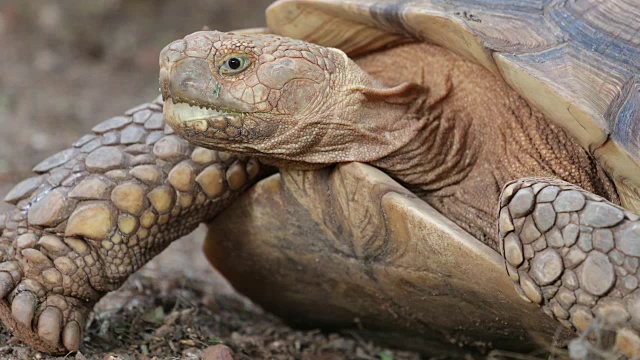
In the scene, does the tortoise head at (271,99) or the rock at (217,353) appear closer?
the tortoise head at (271,99)

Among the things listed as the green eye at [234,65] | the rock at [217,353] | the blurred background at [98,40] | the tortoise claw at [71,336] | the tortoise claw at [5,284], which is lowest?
the blurred background at [98,40]

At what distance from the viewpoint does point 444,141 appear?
3.09m

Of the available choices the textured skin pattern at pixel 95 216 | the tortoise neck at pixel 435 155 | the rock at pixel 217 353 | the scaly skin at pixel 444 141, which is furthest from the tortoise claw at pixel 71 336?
the tortoise neck at pixel 435 155

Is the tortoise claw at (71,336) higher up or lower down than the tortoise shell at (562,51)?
lower down

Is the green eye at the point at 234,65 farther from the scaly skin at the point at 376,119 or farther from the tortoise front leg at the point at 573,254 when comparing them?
the tortoise front leg at the point at 573,254

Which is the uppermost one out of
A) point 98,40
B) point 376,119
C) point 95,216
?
point 376,119

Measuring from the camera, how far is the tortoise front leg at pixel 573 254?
2295 millimetres

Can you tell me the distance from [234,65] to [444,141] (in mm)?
876

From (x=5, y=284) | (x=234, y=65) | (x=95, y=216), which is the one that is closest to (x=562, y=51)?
(x=234, y=65)

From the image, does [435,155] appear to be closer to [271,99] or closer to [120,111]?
[271,99]

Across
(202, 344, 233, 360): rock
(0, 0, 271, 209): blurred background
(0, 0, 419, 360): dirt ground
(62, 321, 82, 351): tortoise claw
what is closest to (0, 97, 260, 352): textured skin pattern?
(62, 321, 82, 351): tortoise claw

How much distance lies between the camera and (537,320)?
2.81 metres

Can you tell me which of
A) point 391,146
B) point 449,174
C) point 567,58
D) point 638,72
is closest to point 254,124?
point 391,146

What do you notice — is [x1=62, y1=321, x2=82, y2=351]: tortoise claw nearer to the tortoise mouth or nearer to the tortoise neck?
the tortoise mouth
